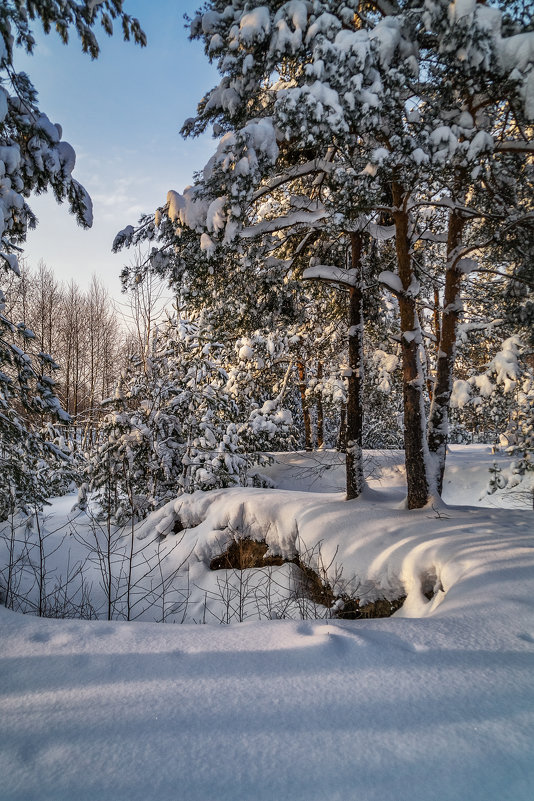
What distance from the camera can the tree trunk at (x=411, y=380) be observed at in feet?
18.6

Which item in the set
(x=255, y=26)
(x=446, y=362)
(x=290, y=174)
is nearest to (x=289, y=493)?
(x=446, y=362)

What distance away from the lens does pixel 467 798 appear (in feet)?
4.38

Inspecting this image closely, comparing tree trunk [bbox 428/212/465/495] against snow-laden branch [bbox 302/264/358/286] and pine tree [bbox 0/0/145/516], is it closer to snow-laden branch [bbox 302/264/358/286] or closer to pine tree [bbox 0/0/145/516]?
snow-laden branch [bbox 302/264/358/286]

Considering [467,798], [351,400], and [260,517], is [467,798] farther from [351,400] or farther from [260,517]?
[351,400]

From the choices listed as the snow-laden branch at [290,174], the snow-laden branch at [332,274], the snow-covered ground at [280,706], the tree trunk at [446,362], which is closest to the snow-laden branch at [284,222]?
the snow-laden branch at [290,174]

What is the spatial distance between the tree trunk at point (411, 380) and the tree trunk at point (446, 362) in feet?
1.62

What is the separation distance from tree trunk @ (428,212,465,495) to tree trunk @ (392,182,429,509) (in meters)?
0.49

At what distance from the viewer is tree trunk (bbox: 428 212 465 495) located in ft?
19.9

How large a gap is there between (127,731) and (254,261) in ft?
19.1

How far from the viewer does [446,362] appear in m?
6.18

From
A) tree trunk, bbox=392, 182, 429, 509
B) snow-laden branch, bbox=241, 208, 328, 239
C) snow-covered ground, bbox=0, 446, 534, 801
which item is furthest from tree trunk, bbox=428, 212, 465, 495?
snow-covered ground, bbox=0, 446, 534, 801

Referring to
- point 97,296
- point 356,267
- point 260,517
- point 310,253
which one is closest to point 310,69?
point 356,267

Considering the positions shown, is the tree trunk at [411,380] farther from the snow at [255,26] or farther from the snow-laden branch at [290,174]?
the snow at [255,26]

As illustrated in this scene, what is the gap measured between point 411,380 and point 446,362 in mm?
763
